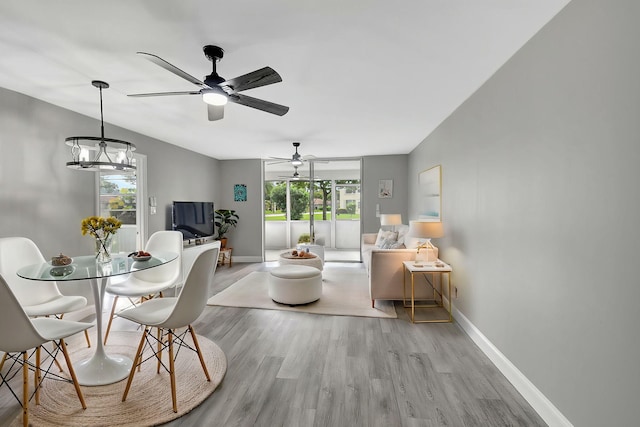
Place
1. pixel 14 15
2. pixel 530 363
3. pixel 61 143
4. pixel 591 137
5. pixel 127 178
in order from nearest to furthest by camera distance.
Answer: pixel 591 137, pixel 14 15, pixel 530 363, pixel 61 143, pixel 127 178

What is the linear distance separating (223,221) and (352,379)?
544cm

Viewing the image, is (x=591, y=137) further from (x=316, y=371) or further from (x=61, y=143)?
(x=61, y=143)

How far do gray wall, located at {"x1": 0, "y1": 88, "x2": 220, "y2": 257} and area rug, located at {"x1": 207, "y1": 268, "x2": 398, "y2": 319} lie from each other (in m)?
1.87

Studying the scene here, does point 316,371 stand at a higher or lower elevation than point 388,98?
lower

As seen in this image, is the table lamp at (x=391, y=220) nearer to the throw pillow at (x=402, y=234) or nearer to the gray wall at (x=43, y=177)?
the throw pillow at (x=402, y=234)

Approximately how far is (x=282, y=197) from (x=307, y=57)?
6329mm

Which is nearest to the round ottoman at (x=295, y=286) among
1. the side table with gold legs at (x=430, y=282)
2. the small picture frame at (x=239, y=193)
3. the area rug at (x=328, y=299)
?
the area rug at (x=328, y=299)

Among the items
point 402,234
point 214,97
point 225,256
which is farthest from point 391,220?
point 214,97

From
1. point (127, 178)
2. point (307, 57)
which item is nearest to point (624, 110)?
point (307, 57)

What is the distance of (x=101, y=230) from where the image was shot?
8.65ft

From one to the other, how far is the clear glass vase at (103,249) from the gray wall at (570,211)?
3274mm

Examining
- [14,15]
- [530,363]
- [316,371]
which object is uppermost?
[14,15]

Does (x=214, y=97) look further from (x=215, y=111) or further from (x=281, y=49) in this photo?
(x=281, y=49)

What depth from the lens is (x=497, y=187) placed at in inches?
103
